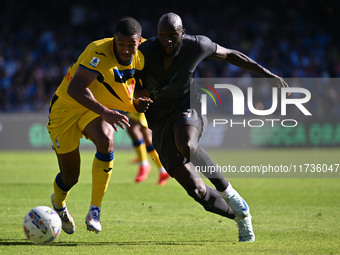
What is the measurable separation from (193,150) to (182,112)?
2.06ft

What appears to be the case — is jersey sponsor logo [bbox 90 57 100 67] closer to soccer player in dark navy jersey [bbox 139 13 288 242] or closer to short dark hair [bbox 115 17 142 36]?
short dark hair [bbox 115 17 142 36]

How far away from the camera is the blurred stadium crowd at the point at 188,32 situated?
954 inches

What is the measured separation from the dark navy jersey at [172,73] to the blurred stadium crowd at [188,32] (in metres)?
15.7

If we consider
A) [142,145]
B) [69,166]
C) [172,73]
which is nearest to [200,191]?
Result: [172,73]

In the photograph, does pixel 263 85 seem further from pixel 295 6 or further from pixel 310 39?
pixel 295 6

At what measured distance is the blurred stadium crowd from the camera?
79.5ft

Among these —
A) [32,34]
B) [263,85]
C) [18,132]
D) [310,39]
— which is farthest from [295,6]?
[18,132]

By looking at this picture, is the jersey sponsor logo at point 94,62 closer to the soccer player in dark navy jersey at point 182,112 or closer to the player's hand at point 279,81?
the soccer player in dark navy jersey at point 182,112

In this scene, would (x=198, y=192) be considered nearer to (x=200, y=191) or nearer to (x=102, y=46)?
(x=200, y=191)

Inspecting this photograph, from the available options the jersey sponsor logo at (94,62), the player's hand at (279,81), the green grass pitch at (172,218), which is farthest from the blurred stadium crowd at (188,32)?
the jersey sponsor logo at (94,62)

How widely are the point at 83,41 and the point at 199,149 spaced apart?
21357mm

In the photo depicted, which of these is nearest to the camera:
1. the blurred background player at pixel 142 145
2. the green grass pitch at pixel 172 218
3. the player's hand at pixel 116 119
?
the player's hand at pixel 116 119

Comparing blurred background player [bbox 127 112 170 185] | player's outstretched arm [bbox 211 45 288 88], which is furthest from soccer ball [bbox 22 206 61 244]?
blurred background player [bbox 127 112 170 185]

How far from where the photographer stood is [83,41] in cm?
2719
